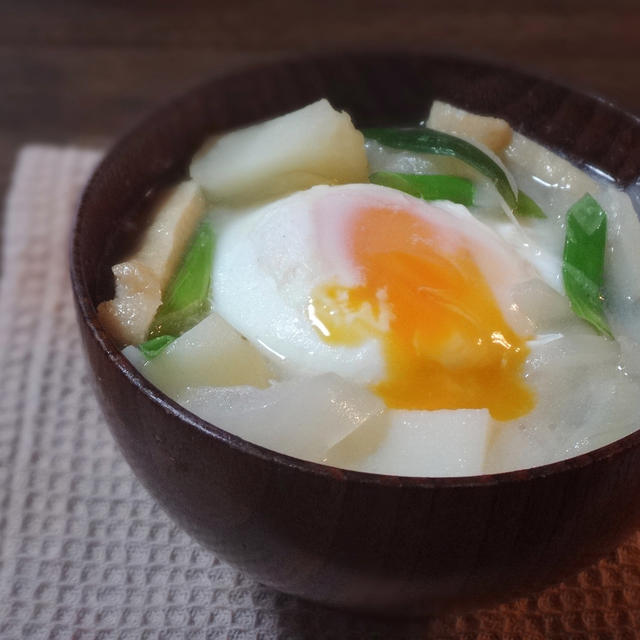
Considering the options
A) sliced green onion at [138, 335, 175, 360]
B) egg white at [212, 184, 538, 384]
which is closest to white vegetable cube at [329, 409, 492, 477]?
egg white at [212, 184, 538, 384]

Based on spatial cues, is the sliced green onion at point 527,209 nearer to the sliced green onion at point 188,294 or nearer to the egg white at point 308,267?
the egg white at point 308,267

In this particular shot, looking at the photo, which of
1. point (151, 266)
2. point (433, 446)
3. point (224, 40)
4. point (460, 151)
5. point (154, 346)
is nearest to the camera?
point (433, 446)

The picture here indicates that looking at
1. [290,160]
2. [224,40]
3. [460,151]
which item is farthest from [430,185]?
[224,40]

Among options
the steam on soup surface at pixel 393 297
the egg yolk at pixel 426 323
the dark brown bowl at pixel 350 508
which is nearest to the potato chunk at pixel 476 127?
the steam on soup surface at pixel 393 297

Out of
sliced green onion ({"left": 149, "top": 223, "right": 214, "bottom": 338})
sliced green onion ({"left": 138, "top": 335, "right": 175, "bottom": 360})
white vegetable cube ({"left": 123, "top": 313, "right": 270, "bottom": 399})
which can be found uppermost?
white vegetable cube ({"left": 123, "top": 313, "right": 270, "bottom": 399})

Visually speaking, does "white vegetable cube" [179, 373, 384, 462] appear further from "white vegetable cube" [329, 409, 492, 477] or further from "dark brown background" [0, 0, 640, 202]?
"dark brown background" [0, 0, 640, 202]

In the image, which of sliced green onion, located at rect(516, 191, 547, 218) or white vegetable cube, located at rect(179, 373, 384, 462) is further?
sliced green onion, located at rect(516, 191, 547, 218)

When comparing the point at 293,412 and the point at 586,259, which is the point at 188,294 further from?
the point at 586,259
